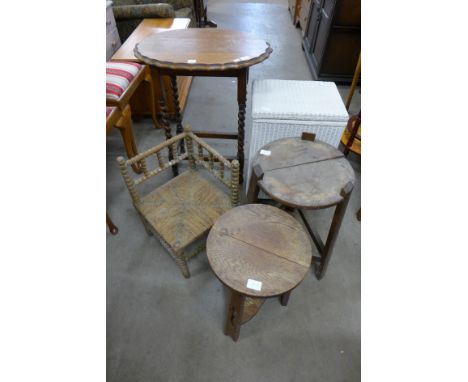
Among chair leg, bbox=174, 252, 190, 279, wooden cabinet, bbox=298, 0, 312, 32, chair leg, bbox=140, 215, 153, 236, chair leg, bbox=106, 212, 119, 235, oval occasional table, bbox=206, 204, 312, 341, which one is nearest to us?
oval occasional table, bbox=206, 204, 312, 341

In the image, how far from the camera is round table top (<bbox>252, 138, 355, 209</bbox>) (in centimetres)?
106

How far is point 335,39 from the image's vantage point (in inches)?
112

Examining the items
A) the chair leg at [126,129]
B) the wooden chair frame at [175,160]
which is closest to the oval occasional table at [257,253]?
the wooden chair frame at [175,160]

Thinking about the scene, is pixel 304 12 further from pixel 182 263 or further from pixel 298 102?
pixel 182 263

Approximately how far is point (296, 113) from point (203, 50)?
22.4 inches

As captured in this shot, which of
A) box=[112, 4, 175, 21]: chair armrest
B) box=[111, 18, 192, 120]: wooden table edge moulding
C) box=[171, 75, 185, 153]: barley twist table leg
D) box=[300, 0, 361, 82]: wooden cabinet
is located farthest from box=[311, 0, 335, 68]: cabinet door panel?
box=[171, 75, 185, 153]: barley twist table leg

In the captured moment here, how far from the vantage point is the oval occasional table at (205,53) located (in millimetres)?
1236

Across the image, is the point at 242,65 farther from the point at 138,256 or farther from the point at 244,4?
the point at 244,4

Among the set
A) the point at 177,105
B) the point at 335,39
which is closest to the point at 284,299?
the point at 177,105

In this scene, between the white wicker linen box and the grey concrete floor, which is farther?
the white wicker linen box

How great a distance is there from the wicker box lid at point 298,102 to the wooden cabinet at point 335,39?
5.42 ft

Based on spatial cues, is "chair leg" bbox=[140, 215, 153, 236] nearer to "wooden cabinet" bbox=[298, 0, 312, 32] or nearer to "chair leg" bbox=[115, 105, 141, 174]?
"chair leg" bbox=[115, 105, 141, 174]

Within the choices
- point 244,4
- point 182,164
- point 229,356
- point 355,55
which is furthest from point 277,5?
point 229,356

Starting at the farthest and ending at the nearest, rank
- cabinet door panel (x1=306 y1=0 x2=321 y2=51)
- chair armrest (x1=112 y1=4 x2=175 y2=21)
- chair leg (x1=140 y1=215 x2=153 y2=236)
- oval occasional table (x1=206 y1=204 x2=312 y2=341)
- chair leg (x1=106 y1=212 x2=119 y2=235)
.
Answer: cabinet door panel (x1=306 y1=0 x2=321 y2=51), chair armrest (x1=112 y1=4 x2=175 y2=21), chair leg (x1=106 y1=212 x2=119 y2=235), chair leg (x1=140 y1=215 x2=153 y2=236), oval occasional table (x1=206 y1=204 x2=312 y2=341)
